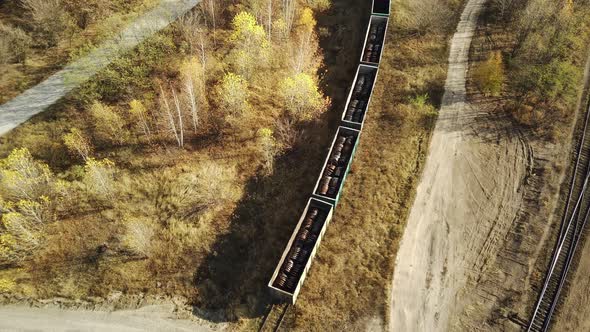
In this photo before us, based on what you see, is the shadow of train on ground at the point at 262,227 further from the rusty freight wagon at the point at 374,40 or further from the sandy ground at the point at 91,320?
the rusty freight wagon at the point at 374,40

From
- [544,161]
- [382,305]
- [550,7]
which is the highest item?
[550,7]

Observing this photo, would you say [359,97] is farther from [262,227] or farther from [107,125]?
[107,125]

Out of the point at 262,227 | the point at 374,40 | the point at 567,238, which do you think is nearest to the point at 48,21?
the point at 262,227

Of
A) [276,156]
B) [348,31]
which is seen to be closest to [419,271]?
[276,156]

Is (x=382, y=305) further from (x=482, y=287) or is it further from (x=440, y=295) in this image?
(x=482, y=287)

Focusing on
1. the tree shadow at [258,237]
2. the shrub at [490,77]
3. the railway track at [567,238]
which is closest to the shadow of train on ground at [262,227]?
the tree shadow at [258,237]

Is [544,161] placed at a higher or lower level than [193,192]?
higher

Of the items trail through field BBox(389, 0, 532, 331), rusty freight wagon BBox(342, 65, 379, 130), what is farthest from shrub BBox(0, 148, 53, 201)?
trail through field BBox(389, 0, 532, 331)

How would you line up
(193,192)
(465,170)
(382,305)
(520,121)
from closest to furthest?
(382,305)
(193,192)
(465,170)
(520,121)
